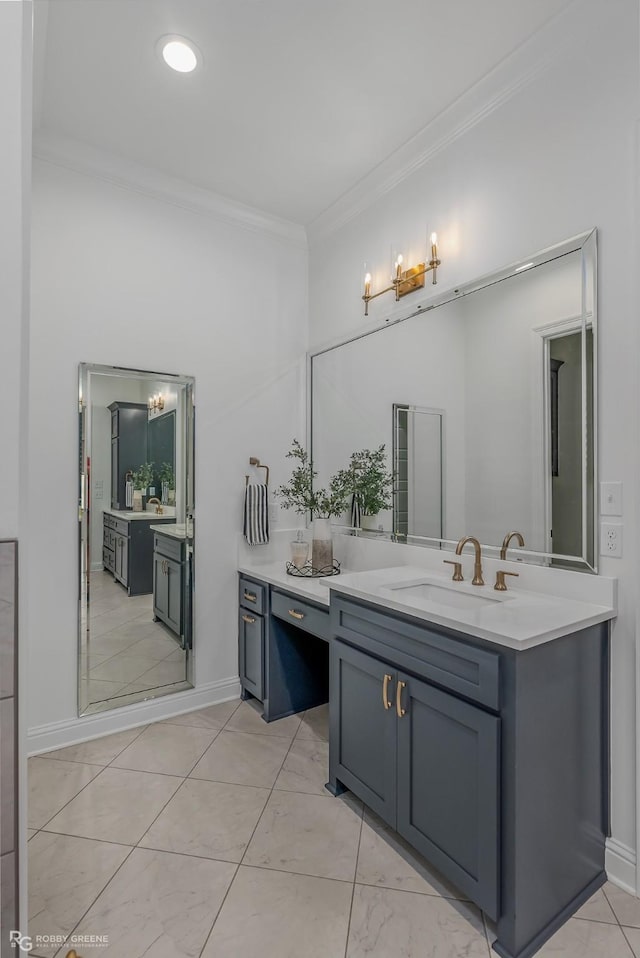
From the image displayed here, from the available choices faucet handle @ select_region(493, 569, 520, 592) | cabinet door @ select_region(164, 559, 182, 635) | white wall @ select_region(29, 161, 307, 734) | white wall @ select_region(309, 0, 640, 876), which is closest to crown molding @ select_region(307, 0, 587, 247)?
white wall @ select_region(309, 0, 640, 876)

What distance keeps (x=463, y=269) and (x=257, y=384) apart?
1.39 meters

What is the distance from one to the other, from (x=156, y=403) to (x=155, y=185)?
3.84 feet

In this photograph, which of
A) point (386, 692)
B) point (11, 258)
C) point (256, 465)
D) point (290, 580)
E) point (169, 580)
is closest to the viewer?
point (11, 258)

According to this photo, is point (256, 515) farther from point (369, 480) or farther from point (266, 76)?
point (266, 76)

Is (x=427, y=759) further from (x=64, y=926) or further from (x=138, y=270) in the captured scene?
(x=138, y=270)

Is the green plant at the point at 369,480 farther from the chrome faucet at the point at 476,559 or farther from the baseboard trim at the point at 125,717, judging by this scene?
the baseboard trim at the point at 125,717

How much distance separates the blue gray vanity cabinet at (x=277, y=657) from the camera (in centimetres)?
265

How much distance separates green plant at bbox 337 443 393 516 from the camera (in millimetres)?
2654

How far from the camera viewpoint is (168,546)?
2756 mm

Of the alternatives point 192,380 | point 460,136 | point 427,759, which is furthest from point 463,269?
point 427,759

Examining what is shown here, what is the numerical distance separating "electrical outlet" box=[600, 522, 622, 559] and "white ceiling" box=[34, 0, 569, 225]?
1.82 meters

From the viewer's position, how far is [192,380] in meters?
2.82

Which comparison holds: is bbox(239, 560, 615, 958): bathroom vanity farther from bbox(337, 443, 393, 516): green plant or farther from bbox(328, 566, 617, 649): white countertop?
bbox(337, 443, 393, 516): green plant

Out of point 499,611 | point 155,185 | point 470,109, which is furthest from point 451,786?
point 155,185
